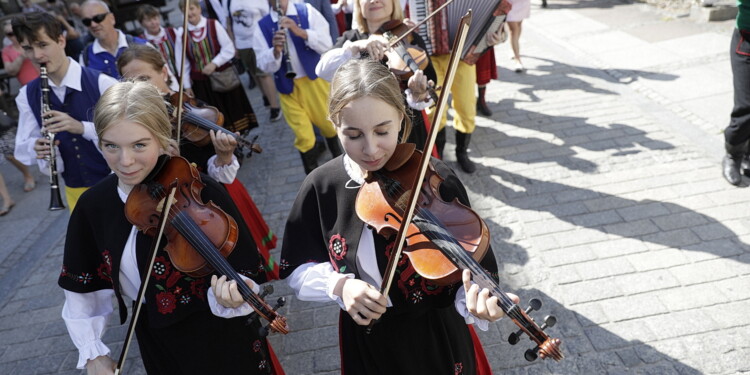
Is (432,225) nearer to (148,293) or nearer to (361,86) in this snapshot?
(361,86)

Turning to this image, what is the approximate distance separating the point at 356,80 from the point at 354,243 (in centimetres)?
53

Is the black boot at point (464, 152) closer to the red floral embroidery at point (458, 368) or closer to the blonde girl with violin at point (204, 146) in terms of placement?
the blonde girl with violin at point (204, 146)

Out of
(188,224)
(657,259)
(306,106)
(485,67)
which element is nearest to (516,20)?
(485,67)

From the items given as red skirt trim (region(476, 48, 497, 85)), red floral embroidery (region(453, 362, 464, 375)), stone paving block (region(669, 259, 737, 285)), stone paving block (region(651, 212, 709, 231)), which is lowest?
stone paving block (region(669, 259, 737, 285))

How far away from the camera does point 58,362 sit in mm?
3326

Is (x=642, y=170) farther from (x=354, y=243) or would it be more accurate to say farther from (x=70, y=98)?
(x=70, y=98)

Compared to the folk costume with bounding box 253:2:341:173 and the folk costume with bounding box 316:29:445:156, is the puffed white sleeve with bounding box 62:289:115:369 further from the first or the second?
the folk costume with bounding box 253:2:341:173

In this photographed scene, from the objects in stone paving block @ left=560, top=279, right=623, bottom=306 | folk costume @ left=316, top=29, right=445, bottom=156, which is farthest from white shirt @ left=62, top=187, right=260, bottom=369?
stone paving block @ left=560, top=279, right=623, bottom=306

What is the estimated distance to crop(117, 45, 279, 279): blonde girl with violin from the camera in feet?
9.59

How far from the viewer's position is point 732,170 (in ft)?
12.8

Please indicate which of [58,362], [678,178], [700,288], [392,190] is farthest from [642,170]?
[58,362]

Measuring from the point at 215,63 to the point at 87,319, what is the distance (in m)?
3.79

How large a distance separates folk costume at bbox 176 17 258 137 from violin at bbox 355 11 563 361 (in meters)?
3.96

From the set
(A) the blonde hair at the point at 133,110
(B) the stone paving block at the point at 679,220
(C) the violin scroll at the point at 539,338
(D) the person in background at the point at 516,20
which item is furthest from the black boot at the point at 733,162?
(A) the blonde hair at the point at 133,110
